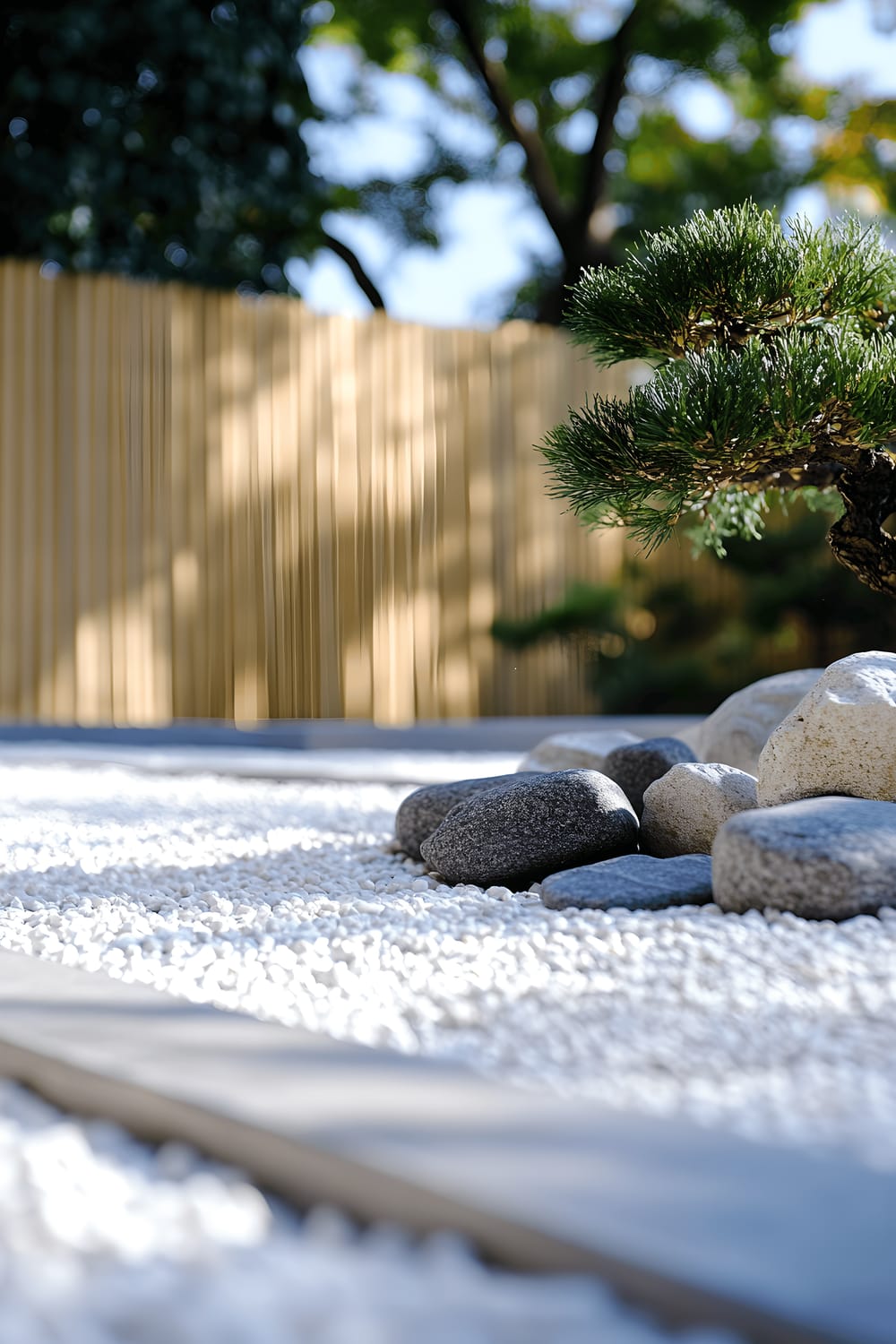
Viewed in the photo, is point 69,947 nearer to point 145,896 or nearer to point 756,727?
point 145,896

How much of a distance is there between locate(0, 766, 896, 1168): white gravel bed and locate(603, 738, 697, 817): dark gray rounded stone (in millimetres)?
640

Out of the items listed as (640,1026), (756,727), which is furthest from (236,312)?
(640,1026)

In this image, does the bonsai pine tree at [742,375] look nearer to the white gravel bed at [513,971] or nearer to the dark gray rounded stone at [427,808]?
the dark gray rounded stone at [427,808]

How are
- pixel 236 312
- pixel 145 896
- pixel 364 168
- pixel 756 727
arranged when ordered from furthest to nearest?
pixel 364 168
pixel 236 312
pixel 756 727
pixel 145 896

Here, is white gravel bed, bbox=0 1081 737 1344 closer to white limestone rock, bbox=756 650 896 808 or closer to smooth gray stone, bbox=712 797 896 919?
smooth gray stone, bbox=712 797 896 919

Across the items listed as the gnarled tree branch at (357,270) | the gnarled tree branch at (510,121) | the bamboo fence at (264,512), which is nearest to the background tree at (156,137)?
the bamboo fence at (264,512)

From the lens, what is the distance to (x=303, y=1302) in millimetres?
833

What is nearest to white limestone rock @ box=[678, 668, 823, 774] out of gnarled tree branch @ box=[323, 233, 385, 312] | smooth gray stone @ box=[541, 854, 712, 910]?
smooth gray stone @ box=[541, 854, 712, 910]

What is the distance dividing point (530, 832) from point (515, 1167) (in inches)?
57.6

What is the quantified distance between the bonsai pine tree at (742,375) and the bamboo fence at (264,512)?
486cm

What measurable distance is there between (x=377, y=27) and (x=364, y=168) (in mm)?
1136

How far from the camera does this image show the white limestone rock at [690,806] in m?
2.46

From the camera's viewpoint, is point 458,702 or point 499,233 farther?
point 499,233

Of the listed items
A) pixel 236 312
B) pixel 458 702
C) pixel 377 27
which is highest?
pixel 377 27
